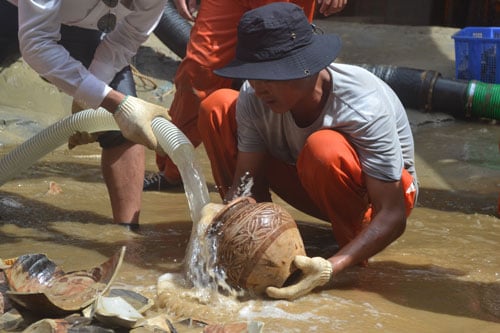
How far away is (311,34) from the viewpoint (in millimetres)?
3434

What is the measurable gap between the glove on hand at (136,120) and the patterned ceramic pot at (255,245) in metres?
0.60

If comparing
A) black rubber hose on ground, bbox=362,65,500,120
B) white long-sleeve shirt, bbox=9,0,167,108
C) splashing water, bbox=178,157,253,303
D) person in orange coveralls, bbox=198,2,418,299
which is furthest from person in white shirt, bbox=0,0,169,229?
black rubber hose on ground, bbox=362,65,500,120

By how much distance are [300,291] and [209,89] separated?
2.03 metres

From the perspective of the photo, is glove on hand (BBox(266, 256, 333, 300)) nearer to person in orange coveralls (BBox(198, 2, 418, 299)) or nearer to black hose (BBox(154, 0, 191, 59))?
person in orange coveralls (BBox(198, 2, 418, 299))

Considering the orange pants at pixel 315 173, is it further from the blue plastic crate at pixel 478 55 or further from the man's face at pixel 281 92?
the blue plastic crate at pixel 478 55

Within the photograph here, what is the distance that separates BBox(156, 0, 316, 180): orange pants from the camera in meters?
4.95

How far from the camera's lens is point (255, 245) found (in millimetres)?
3238

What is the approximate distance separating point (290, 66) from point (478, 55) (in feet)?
15.8

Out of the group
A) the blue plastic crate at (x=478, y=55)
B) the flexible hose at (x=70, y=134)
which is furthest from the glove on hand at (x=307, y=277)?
the blue plastic crate at (x=478, y=55)

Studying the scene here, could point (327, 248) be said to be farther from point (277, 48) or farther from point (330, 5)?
point (330, 5)

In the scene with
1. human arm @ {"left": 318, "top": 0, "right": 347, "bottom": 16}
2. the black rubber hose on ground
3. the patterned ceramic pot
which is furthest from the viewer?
the black rubber hose on ground

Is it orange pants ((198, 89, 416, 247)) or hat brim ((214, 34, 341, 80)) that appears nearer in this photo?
hat brim ((214, 34, 341, 80))

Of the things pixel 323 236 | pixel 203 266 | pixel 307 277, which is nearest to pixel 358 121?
pixel 307 277

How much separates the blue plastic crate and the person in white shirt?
4.23 m
